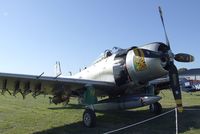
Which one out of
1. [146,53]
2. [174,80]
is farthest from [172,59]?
[146,53]

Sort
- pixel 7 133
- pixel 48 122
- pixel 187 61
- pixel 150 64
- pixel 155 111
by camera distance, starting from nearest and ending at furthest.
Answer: pixel 7 133
pixel 150 64
pixel 187 61
pixel 48 122
pixel 155 111

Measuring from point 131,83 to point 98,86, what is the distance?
141 centimetres

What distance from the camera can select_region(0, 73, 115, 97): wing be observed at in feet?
34.1

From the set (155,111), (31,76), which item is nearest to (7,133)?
(31,76)

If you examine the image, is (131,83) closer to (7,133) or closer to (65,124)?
(65,124)

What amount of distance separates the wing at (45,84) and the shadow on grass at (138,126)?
53.4 inches

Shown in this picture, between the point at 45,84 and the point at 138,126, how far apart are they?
12.5ft

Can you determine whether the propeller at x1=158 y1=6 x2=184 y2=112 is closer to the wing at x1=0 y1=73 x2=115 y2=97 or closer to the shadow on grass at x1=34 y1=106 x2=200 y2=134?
the shadow on grass at x1=34 y1=106 x2=200 y2=134

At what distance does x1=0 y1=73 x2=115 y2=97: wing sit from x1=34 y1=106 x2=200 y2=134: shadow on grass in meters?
1.36

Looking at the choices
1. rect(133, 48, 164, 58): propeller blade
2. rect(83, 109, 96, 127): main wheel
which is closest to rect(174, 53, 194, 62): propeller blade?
rect(133, 48, 164, 58): propeller blade

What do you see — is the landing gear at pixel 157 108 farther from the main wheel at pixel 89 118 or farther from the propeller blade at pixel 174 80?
the main wheel at pixel 89 118

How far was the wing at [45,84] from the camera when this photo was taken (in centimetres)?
1039

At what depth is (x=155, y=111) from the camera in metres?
13.5

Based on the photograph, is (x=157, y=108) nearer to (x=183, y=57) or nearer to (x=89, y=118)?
(x=183, y=57)
